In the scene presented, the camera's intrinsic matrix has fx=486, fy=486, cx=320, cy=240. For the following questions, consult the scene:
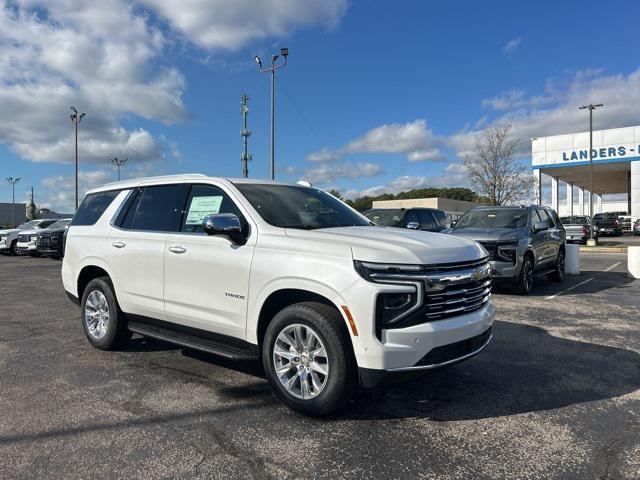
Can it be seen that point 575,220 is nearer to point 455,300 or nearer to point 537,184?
point 537,184

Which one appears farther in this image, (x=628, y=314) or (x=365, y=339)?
(x=628, y=314)

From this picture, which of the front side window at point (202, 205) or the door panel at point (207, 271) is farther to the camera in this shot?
the front side window at point (202, 205)

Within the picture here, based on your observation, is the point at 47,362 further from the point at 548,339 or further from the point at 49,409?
the point at 548,339

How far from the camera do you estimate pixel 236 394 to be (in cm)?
418

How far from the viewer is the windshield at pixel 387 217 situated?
492 inches

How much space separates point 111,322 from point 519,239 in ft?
23.8

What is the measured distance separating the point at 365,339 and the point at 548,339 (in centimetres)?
376

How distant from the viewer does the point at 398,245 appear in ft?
11.8

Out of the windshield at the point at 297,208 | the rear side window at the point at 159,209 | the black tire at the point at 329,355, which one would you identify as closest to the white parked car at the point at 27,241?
the rear side window at the point at 159,209

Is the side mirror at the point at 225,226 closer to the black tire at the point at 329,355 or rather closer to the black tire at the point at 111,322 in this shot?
the black tire at the point at 329,355

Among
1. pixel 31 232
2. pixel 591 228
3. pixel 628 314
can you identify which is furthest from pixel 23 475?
pixel 591 228

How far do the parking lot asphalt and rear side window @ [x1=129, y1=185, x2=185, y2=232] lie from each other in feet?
4.76

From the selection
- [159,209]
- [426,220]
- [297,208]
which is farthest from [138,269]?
[426,220]

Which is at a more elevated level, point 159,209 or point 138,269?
point 159,209
